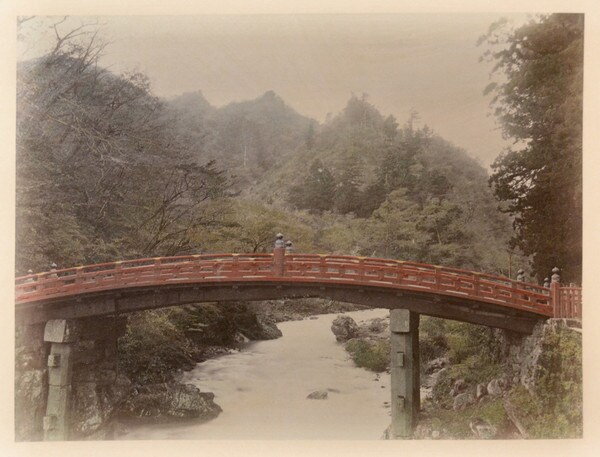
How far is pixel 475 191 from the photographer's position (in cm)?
918

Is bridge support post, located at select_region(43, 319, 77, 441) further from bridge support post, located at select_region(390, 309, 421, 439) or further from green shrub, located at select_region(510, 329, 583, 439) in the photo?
green shrub, located at select_region(510, 329, 583, 439)

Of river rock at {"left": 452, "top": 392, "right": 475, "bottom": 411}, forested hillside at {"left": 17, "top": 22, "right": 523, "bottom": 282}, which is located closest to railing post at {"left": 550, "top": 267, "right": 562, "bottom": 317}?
forested hillside at {"left": 17, "top": 22, "right": 523, "bottom": 282}

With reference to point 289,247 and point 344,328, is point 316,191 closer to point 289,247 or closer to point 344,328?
point 289,247

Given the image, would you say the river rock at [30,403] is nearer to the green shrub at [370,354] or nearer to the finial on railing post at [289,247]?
the finial on railing post at [289,247]

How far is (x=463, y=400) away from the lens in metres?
8.54

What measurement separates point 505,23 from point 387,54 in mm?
1919

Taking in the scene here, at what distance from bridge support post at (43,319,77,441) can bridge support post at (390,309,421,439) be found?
5.73 meters

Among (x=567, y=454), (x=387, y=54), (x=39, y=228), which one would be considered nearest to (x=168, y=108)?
(x=39, y=228)

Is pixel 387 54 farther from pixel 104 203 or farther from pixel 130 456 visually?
pixel 130 456

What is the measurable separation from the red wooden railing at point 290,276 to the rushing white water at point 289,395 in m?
1.95

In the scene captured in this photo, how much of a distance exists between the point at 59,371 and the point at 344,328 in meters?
5.83

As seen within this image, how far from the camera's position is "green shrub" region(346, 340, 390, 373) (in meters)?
9.57

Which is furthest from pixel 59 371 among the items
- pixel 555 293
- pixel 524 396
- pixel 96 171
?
pixel 555 293

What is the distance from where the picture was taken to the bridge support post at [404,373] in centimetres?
804
